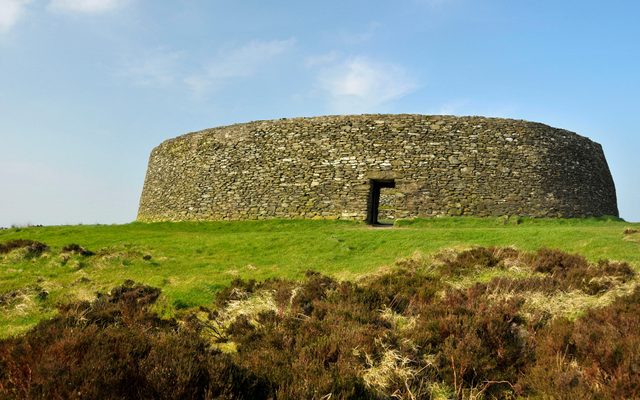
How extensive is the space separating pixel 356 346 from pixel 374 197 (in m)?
21.2

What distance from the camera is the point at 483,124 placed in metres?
27.3

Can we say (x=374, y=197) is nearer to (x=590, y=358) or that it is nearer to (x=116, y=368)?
(x=590, y=358)

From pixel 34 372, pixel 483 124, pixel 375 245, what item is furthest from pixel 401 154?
pixel 34 372

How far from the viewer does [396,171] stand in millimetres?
26422

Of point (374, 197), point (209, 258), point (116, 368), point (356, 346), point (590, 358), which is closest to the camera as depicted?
point (116, 368)

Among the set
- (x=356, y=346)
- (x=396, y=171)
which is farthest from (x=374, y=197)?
(x=356, y=346)

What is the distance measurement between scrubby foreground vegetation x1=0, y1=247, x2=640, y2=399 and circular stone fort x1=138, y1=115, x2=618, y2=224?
53.1 ft

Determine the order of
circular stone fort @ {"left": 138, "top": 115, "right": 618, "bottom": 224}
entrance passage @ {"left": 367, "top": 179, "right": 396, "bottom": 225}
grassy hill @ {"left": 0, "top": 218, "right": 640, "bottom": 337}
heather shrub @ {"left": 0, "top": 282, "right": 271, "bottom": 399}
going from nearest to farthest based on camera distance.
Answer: heather shrub @ {"left": 0, "top": 282, "right": 271, "bottom": 399} → grassy hill @ {"left": 0, "top": 218, "right": 640, "bottom": 337} → circular stone fort @ {"left": 138, "top": 115, "right": 618, "bottom": 224} → entrance passage @ {"left": 367, "top": 179, "right": 396, "bottom": 225}

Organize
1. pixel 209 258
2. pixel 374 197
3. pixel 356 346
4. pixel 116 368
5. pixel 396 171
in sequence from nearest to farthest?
pixel 116 368 → pixel 356 346 → pixel 209 258 → pixel 396 171 → pixel 374 197

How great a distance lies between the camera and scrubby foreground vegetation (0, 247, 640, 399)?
466 centimetres

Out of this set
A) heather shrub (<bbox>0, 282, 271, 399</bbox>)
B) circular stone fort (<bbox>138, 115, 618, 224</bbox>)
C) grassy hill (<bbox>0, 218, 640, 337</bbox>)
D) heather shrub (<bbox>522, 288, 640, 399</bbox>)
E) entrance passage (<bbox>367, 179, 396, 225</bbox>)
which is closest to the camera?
heather shrub (<bbox>0, 282, 271, 399</bbox>)

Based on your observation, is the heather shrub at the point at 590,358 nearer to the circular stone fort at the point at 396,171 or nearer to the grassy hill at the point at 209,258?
the grassy hill at the point at 209,258

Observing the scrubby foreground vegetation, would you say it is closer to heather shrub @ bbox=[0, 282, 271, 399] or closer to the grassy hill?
heather shrub @ bbox=[0, 282, 271, 399]

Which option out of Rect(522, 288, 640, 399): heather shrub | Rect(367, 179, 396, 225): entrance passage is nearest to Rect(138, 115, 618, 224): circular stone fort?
Rect(367, 179, 396, 225): entrance passage
